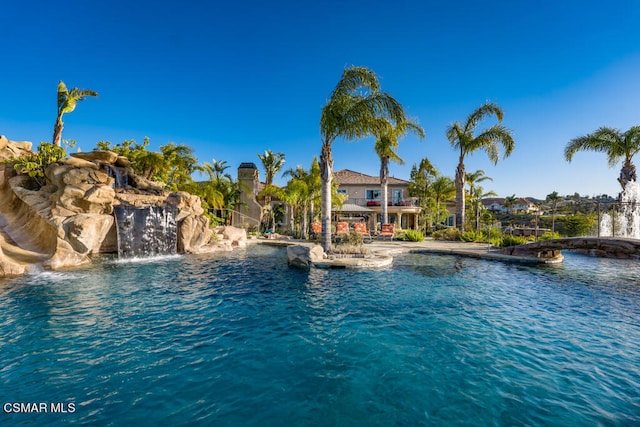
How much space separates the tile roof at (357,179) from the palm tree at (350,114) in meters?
22.1

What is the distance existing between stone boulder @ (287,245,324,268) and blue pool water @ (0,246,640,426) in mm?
3226

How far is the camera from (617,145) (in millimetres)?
19219

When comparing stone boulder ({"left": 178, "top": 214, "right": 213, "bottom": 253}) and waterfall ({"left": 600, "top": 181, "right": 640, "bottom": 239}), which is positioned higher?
waterfall ({"left": 600, "top": 181, "right": 640, "bottom": 239})

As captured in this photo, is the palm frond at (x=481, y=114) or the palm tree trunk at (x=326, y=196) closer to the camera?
the palm tree trunk at (x=326, y=196)

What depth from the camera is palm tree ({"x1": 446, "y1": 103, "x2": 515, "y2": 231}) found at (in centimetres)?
2160

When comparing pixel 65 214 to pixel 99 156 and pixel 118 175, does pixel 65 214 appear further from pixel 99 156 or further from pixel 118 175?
pixel 99 156

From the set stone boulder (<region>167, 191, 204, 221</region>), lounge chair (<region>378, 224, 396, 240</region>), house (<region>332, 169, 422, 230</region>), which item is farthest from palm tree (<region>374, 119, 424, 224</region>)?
stone boulder (<region>167, 191, 204, 221</region>)

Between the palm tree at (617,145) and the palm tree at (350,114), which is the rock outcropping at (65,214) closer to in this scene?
the palm tree at (350,114)

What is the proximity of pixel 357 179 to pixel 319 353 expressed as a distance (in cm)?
3472

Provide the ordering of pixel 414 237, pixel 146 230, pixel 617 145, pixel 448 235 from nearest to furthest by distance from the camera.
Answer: pixel 146 230, pixel 617 145, pixel 414 237, pixel 448 235

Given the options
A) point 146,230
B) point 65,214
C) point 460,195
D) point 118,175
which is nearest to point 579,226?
point 460,195

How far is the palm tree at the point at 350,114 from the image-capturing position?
1429 cm

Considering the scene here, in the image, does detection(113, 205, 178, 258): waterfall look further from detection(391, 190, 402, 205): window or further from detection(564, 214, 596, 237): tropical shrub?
detection(564, 214, 596, 237): tropical shrub

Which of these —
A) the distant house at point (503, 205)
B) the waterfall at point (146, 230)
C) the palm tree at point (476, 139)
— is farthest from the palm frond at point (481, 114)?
the distant house at point (503, 205)
